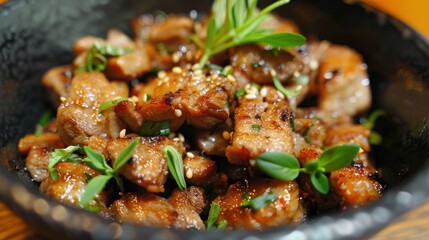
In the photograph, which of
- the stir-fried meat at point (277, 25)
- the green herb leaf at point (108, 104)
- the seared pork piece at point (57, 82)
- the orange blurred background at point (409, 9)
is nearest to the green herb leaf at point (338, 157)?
the green herb leaf at point (108, 104)

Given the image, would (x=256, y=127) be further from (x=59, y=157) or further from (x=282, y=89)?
(x=59, y=157)

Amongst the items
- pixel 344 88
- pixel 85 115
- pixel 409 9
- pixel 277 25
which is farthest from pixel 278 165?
pixel 409 9

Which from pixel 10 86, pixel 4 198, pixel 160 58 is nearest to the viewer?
pixel 4 198

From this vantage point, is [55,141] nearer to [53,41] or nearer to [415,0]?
[53,41]

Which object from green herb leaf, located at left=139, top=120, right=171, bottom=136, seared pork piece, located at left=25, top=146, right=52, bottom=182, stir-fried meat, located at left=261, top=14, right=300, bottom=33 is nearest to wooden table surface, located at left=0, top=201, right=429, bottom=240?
seared pork piece, located at left=25, top=146, right=52, bottom=182

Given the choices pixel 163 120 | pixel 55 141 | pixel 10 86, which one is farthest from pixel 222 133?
pixel 10 86

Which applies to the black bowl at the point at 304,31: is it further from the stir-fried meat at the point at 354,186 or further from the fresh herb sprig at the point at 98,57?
the fresh herb sprig at the point at 98,57
